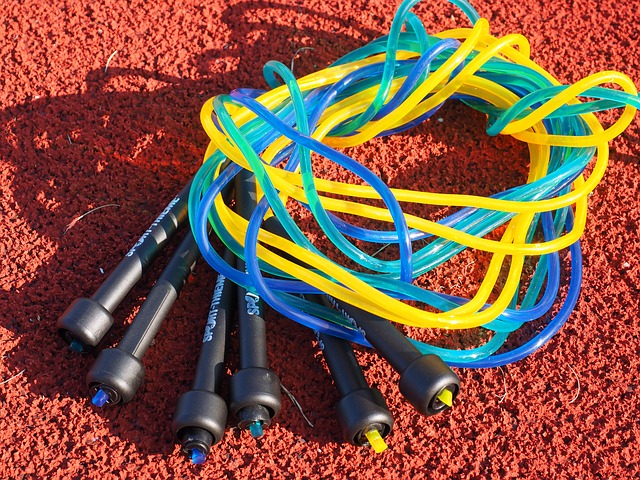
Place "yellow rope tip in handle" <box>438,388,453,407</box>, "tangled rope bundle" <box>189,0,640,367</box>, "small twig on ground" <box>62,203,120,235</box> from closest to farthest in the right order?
"yellow rope tip in handle" <box>438,388,453,407</box>, "tangled rope bundle" <box>189,0,640,367</box>, "small twig on ground" <box>62,203,120,235</box>

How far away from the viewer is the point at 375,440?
127 centimetres

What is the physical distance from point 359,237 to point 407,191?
0.15 m

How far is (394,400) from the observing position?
1436mm

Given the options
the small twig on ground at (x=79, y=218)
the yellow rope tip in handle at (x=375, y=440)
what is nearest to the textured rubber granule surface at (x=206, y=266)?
the small twig on ground at (x=79, y=218)

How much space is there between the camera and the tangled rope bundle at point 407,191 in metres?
1.35

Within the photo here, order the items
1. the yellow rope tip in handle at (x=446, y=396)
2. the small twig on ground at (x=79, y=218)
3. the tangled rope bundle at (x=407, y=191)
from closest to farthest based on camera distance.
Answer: the yellow rope tip in handle at (x=446, y=396) → the tangled rope bundle at (x=407, y=191) → the small twig on ground at (x=79, y=218)

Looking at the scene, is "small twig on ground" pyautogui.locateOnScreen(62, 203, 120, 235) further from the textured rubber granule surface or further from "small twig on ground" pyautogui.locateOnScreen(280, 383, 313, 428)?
"small twig on ground" pyautogui.locateOnScreen(280, 383, 313, 428)

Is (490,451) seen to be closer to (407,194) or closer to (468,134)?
(407,194)

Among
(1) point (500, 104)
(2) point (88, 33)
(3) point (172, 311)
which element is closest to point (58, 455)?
(3) point (172, 311)

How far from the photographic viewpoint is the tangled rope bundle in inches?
53.0

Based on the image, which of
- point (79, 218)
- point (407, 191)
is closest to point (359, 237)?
point (407, 191)

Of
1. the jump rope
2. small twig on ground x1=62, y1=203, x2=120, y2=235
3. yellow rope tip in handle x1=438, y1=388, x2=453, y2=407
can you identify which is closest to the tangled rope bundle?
the jump rope

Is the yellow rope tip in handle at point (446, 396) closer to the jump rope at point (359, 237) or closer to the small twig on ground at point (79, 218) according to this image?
the jump rope at point (359, 237)

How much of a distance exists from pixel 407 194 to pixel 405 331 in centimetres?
33
